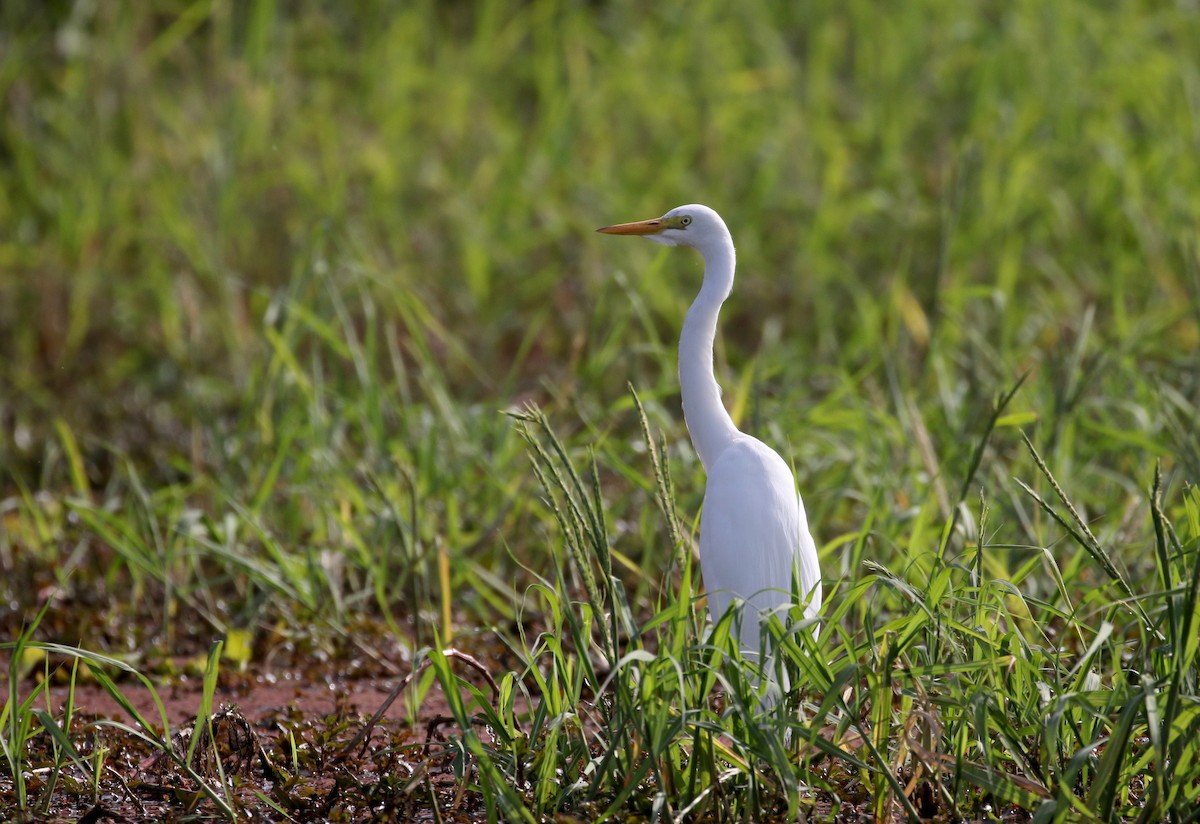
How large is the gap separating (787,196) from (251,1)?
8.76 ft

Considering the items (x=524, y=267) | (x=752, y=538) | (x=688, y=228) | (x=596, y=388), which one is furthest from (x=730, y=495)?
(x=524, y=267)

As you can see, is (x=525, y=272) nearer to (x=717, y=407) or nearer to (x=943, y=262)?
(x=943, y=262)

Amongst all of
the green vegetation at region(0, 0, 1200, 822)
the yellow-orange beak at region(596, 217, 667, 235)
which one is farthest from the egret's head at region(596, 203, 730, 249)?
the green vegetation at region(0, 0, 1200, 822)

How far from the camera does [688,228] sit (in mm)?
2695

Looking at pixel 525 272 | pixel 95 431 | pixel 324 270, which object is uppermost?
pixel 324 270

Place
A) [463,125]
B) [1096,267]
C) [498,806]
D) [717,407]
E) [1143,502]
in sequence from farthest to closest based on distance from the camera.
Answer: [463,125]
[1096,267]
[1143,502]
[717,407]
[498,806]

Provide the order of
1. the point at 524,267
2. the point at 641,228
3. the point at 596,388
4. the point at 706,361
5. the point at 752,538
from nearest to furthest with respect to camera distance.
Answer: the point at 752,538
the point at 706,361
the point at 641,228
the point at 596,388
the point at 524,267

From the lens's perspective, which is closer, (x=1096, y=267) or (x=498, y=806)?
(x=498, y=806)

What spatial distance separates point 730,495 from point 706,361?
0.26m

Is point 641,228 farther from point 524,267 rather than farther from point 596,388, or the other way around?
point 524,267

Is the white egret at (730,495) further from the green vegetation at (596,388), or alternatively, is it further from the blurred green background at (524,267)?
the blurred green background at (524,267)

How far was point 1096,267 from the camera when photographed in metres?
5.15

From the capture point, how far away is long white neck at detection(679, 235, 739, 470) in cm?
260

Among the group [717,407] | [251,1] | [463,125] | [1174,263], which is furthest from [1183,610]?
[251,1]
